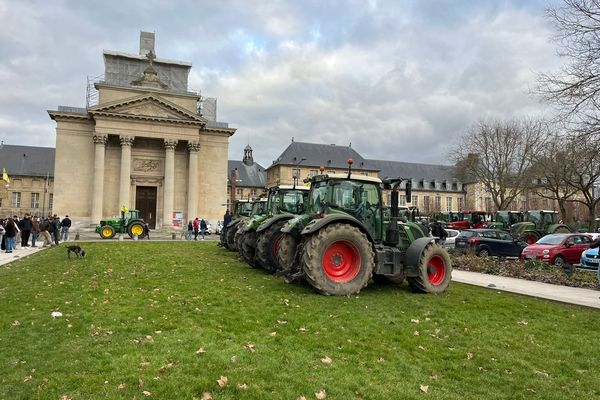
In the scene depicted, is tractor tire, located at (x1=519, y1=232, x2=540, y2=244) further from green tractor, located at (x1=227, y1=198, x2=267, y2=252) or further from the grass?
the grass

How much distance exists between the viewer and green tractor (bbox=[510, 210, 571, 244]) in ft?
95.7

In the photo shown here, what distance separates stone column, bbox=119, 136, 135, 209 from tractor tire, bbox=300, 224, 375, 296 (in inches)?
1489

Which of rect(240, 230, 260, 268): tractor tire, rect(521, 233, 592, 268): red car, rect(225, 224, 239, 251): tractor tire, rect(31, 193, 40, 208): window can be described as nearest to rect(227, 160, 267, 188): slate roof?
rect(31, 193, 40, 208): window

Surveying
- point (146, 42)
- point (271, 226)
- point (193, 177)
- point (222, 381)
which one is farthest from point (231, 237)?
point (146, 42)

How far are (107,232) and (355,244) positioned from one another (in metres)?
28.3

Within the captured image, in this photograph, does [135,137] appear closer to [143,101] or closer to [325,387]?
[143,101]

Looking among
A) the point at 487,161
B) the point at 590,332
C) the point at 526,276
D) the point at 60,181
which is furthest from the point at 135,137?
the point at 590,332

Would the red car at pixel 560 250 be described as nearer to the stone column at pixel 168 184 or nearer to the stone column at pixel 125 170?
the stone column at pixel 168 184

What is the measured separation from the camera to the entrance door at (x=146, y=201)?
45562mm

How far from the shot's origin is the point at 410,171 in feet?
306

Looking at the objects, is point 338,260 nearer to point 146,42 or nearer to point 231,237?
point 231,237

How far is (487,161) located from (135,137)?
35.6 meters

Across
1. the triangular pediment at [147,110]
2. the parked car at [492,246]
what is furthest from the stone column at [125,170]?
the parked car at [492,246]

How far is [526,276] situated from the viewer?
46.1ft
